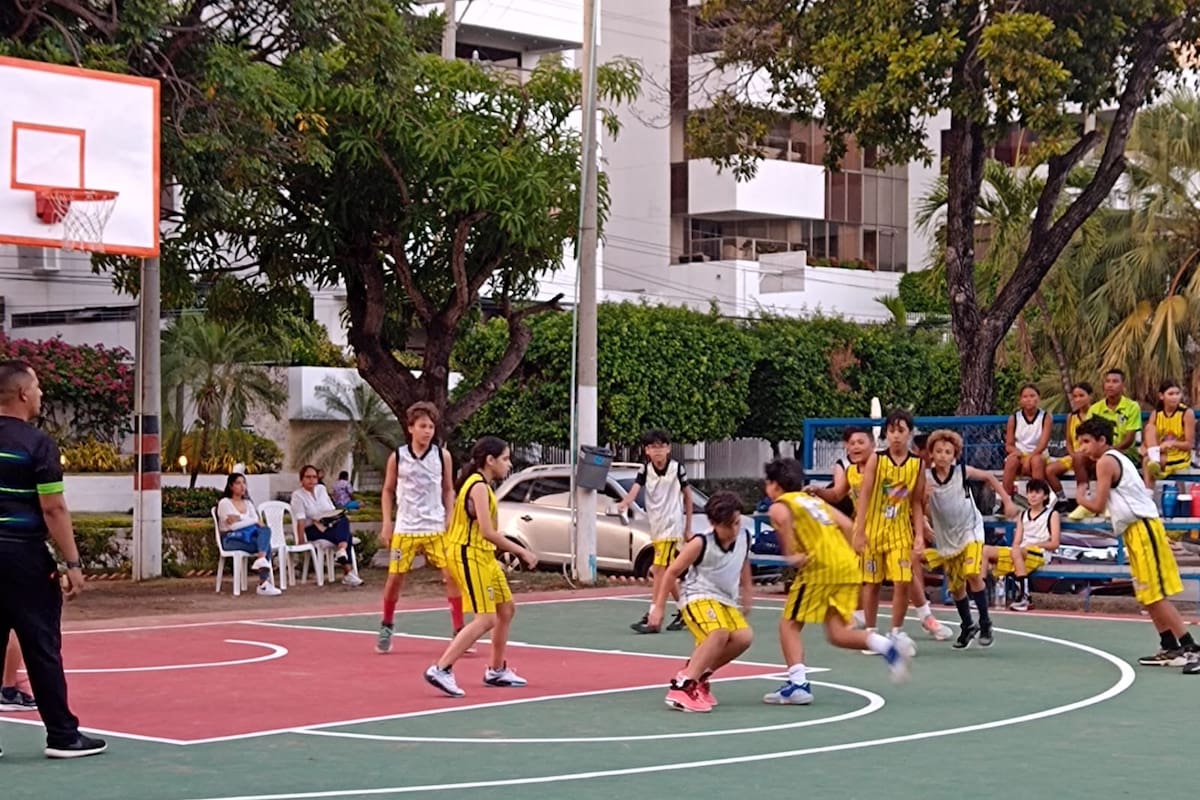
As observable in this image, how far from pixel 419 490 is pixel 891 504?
3853 millimetres

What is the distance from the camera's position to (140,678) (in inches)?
540

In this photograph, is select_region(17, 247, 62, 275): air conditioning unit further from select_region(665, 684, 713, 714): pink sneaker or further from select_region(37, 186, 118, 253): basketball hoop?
select_region(665, 684, 713, 714): pink sneaker

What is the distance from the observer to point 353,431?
3816 centimetres

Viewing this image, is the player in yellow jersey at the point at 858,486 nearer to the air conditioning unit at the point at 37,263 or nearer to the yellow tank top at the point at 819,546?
the yellow tank top at the point at 819,546

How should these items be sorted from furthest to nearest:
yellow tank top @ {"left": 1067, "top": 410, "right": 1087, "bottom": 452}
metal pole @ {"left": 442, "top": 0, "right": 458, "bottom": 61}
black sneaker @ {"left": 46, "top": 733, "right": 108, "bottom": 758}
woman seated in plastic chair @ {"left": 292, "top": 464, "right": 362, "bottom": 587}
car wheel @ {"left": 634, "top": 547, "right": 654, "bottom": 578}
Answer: metal pole @ {"left": 442, "top": 0, "right": 458, "bottom": 61}, car wheel @ {"left": 634, "top": 547, "right": 654, "bottom": 578}, woman seated in plastic chair @ {"left": 292, "top": 464, "right": 362, "bottom": 587}, yellow tank top @ {"left": 1067, "top": 410, "right": 1087, "bottom": 452}, black sneaker @ {"left": 46, "top": 733, "right": 108, "bottom": 758}

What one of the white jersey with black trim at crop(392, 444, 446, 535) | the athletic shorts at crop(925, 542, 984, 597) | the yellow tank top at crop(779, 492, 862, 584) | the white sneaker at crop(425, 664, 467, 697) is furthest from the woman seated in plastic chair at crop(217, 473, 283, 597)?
the yellow tank top at crop(779, 492, 862, 584)

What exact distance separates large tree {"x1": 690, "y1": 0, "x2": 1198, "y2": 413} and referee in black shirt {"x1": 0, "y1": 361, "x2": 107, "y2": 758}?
13883 millimetres

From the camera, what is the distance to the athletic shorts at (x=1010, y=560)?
Answer: 19.3 metres

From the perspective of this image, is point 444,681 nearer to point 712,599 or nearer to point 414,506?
point 712,599

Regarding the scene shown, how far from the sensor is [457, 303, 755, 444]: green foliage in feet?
115

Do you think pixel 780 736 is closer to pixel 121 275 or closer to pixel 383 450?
pixel 121 275

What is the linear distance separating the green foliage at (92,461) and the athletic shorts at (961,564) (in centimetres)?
2392

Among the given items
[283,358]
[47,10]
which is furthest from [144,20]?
[283,358]

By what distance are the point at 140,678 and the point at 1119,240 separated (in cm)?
2327
